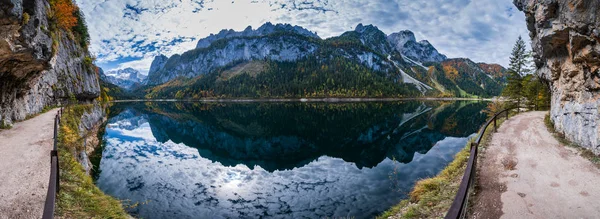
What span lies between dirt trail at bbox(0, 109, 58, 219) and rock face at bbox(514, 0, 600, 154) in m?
22.2

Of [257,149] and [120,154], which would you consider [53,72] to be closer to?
[120,154]

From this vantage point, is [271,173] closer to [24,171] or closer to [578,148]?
[24,171]

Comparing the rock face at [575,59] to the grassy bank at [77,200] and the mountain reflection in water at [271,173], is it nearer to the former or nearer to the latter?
the mountain reflection in water at [271,173]

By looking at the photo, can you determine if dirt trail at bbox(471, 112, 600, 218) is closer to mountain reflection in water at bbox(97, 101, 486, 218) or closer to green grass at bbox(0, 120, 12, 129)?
mountain reflection in water at bbox(97, 101, 486, 218)

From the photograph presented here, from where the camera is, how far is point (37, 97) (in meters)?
29.5

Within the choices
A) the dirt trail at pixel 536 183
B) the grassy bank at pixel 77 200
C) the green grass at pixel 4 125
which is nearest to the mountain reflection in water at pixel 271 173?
the grassy bank at pixel 77 200

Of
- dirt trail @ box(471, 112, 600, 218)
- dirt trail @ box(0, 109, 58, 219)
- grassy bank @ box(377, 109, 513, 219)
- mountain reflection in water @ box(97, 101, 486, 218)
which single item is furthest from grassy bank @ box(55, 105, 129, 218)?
dirt trail @ box(471, 112, 600, 218)

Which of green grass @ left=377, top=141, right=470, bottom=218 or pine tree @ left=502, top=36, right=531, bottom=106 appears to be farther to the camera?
pine tree @ left=502, top=36, right=531, bottom=106

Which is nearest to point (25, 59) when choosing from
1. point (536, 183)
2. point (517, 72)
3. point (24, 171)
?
point (24, 171)

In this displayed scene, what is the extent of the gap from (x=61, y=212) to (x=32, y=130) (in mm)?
16078

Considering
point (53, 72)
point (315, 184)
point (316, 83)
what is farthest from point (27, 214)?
point (316, 83)

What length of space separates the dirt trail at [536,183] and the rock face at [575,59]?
1714 mm

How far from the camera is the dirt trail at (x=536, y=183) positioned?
7.16 m

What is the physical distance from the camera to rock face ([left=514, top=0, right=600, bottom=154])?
12.3m
